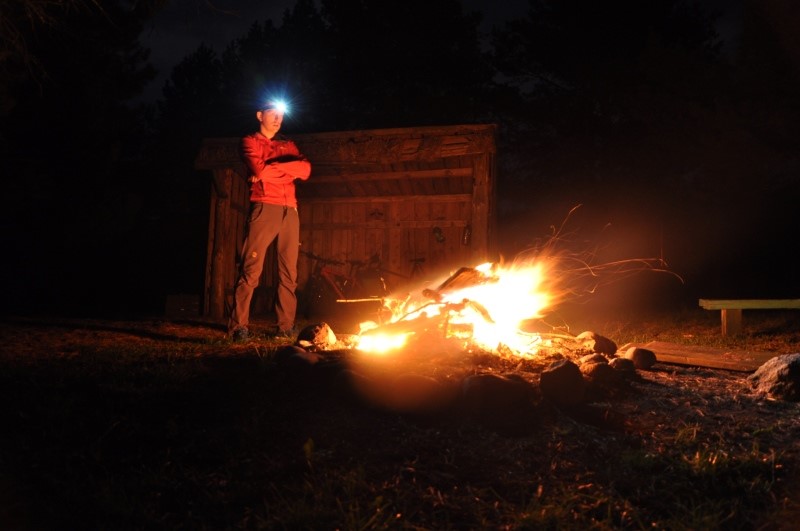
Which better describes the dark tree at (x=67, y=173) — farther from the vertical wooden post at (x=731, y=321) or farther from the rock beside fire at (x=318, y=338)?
the vertical wooden post at (x=731, y=321)

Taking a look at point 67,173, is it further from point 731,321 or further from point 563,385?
point 563,385

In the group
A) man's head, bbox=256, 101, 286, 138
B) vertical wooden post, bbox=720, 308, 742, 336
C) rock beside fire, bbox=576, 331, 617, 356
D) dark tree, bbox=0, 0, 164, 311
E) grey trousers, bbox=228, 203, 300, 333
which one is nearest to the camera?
rock beside fire, bbox=576, 331, 617, 356

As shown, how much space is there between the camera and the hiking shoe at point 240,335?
561cm

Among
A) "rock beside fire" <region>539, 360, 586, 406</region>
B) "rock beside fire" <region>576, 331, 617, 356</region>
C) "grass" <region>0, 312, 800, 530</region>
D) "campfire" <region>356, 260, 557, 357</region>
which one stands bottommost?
"grass" <region>0, 312, 800, 530</region>

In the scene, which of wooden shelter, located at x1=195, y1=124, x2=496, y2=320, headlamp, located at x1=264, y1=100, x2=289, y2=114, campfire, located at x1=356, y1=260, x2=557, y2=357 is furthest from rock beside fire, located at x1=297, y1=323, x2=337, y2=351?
wooden shelter, located at x1=195, y1=124, x2=496, y2=320

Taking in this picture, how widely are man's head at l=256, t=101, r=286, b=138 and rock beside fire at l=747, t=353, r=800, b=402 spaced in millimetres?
4976

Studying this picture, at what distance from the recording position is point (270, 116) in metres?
6.02

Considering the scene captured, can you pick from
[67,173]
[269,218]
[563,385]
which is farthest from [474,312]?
[67,173]

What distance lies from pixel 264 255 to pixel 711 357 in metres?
4.28

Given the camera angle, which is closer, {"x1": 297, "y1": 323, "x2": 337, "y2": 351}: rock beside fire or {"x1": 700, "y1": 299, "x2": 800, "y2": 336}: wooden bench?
{"x1": 297, "y1": 323, "x2": 337, "y2": 351}: rock beside fire

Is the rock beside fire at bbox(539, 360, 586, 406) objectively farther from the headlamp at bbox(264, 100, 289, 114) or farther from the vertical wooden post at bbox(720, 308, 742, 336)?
the vertical wooden post at bbox(720, 308, 742, 336)

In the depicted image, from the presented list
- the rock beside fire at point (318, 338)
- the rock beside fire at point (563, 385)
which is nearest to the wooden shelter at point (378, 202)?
the rock beside fire at point (318, 338)

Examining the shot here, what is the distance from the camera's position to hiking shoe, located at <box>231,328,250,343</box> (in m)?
5.61

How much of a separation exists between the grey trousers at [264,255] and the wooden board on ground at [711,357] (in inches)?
144
